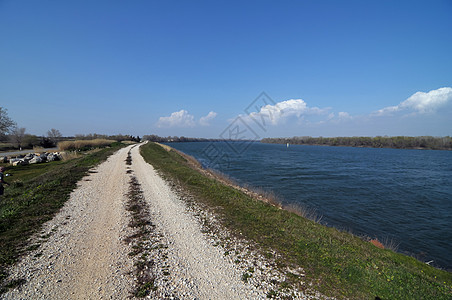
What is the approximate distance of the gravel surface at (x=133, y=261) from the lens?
13.8 ft

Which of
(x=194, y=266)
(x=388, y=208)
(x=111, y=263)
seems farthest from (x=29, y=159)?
(x=388, y=208)

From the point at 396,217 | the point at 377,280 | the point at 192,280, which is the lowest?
the point at 396,217

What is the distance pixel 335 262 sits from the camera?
5.68m

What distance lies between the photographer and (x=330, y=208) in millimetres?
15266

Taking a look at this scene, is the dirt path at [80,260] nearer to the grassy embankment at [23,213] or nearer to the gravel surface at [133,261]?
the gravel surface at [133,261]

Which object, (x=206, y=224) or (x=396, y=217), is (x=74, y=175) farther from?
(x=396, y=217)

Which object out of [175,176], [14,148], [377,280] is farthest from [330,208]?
[14,148]

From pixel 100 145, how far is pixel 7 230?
176 feet

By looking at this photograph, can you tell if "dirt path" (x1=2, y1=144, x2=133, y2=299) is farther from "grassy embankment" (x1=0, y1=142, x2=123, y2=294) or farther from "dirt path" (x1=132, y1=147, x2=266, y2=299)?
"dirt path" (x1=132, y1=147, x2=266, y2=299)

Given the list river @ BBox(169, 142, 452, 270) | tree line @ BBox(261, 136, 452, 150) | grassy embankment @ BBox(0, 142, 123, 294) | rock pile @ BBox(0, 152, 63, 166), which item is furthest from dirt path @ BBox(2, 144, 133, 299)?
tree line @ BBox(261, 136, 452, 150)

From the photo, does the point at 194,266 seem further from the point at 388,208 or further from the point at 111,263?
the point at 388,208

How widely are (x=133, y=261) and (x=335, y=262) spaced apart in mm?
5899

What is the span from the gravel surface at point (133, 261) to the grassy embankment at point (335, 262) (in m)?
0.54

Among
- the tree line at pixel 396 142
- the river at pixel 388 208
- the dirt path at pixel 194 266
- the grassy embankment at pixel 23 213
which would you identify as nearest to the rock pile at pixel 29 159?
the grassy embankment at pixel 23 213
